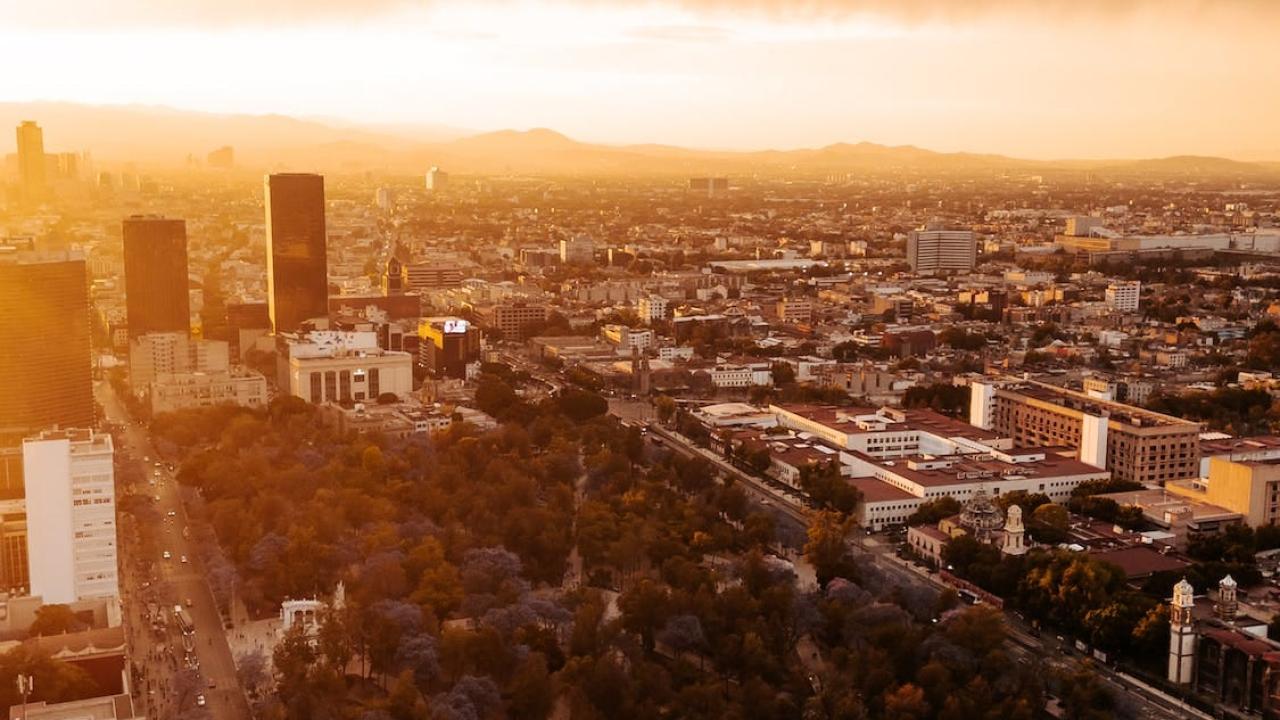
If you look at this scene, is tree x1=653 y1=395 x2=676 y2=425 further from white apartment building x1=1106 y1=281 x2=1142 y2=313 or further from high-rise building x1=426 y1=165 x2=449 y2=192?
A: high-rise building x1=426 y1=165 x2=449 y2=192

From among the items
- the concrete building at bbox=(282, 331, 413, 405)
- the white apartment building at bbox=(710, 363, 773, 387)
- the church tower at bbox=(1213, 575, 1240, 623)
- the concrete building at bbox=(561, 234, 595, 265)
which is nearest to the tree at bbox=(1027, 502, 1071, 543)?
the church tower at bbox=(1213, 575, 1240, 623)

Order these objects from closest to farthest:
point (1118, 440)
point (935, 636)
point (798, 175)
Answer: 1. point (935, 636)
2. point (1118, 440)
3. point (798, 175)

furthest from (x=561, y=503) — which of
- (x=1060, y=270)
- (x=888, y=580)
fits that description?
(x=1060, y=270)

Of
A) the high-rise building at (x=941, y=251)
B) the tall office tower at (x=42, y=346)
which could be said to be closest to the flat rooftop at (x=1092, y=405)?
the tall office tower at (x=42, y=346)

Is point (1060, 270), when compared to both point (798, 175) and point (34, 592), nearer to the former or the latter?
point (34, 592)

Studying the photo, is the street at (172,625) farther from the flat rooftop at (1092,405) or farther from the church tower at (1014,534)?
the flat rooftop at (1092,405)

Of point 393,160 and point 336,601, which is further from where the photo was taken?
point 393,160
